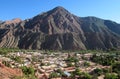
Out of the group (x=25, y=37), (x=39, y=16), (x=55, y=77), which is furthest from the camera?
(x=39, y=16)

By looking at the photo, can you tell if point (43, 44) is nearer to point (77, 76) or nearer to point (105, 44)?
point (105, 44)

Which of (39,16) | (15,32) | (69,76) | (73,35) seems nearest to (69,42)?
(73,35)

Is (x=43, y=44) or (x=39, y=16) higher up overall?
(x=39, y=16)

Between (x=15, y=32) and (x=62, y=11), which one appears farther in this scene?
(x=62, y=11)

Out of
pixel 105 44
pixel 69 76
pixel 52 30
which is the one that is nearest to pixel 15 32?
pixel 52 30

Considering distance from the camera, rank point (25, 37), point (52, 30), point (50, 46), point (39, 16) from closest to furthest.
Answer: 1. point (50, 46)
2. point (25, 37)
3. point (52, 30)
4. point (39, 16)

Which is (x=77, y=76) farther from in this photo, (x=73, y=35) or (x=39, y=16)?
(x=39, y=16)

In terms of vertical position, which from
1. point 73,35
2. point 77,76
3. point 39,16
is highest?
point 39,16
